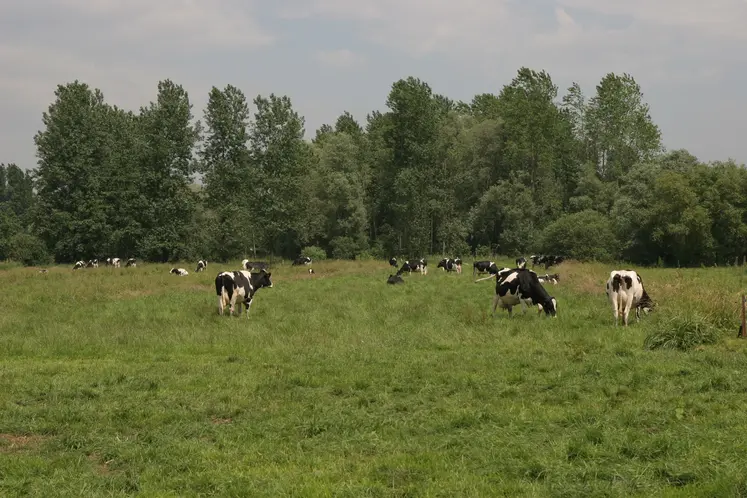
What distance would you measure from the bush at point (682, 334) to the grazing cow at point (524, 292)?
542 centimetres

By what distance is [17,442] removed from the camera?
349 inches

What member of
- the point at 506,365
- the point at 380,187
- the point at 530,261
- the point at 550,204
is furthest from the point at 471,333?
the point at 380,187

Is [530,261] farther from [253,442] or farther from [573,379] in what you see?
[253,442]

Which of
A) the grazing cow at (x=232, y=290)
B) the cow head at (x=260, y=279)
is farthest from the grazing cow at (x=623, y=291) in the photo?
the cow head at (x=260, y=279)

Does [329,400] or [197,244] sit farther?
[197,244]

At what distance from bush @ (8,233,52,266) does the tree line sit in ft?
0.78

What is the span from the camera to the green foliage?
5434 cm

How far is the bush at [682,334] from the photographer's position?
14498 mm

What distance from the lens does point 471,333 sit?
17062mm

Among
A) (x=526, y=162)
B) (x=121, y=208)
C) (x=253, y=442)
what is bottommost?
(x=253, y=442)

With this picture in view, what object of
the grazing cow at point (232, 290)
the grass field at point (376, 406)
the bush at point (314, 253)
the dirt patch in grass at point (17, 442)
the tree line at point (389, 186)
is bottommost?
the dirt patch in grass at point (17, 442)

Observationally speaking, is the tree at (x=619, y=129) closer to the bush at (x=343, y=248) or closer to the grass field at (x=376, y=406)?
the bush at (x=343, y=248)

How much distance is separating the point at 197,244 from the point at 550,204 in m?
36.0

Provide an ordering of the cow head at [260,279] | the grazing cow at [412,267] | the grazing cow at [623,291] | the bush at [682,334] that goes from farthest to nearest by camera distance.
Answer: the grazing cow at [412,267] < the cow head at [260,279] < the grazing cow at [623,291] < the bush at [682,334]
